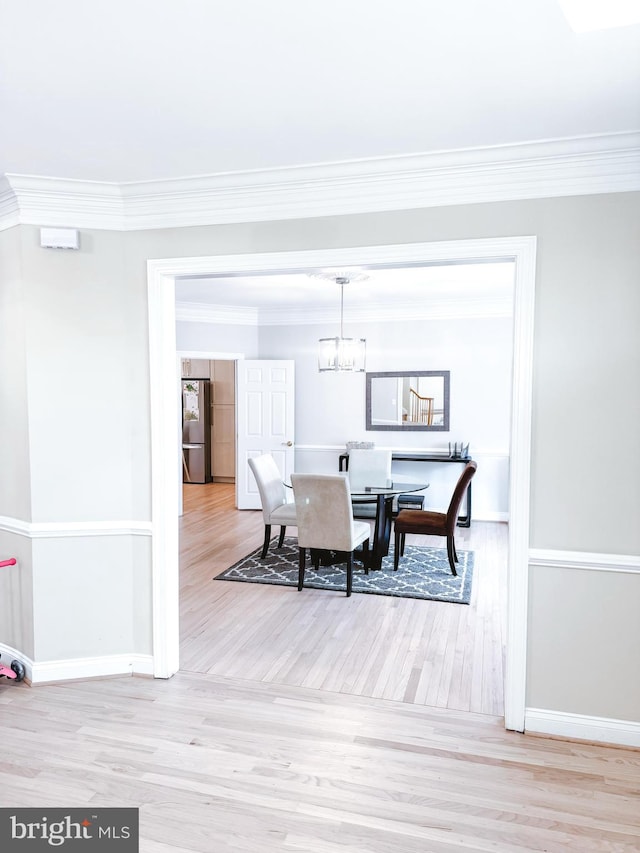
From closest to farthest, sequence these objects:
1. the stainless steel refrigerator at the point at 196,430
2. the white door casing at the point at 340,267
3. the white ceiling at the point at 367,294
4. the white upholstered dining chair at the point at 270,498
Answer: the white door casing at the point at 340,267
the white upholstered dining chair at the point at 270,498
the white ceiling at the point at 367,294
the stainless steel refrigerator at the point at 196,430

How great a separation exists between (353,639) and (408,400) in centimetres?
396

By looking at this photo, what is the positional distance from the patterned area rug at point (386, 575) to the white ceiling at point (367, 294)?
2.52 metres

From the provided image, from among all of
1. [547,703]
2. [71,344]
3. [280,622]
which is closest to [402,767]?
[547,703]

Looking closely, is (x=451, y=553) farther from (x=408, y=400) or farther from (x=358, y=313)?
(x=358, y=313)

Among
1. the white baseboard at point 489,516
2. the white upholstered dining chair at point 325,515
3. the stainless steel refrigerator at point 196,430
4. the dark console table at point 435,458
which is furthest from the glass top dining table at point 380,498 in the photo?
the stainless steel refrigerator at point 196,430

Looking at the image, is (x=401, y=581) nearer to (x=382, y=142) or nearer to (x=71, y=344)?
(x=71, y=344)

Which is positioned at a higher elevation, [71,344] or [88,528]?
[71,344]

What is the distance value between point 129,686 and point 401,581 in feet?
7.74

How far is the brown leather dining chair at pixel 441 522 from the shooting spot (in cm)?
495

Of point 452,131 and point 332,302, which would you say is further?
point 332,302

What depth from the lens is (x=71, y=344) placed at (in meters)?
3.06

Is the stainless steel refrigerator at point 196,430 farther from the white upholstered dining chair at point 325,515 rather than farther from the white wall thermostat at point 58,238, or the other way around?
the white wall thermostat at point 58,238

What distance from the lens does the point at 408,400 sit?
284 inches

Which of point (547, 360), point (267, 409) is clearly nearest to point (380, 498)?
point (547, 360)
